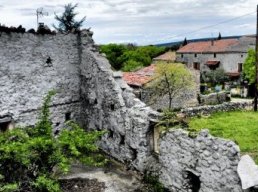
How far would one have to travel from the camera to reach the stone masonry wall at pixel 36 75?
14500mm

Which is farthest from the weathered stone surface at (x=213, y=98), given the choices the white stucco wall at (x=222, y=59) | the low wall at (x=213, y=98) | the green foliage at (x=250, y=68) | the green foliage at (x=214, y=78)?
the white stucco wall at (x=222, y=59)

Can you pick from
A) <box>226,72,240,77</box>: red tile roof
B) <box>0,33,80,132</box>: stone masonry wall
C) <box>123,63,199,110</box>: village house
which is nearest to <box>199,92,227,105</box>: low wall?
<box>123,63,199,110</box>: village house

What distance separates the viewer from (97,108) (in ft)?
53.3

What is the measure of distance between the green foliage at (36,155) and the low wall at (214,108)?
13.0 metres

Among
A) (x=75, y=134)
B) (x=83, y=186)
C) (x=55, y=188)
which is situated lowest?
(x=83, y=186)

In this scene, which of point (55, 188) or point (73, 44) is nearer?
point (55, 188)

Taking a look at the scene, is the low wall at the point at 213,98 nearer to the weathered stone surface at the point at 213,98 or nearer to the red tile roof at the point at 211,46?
the weathered stone surface at the point at 213,98

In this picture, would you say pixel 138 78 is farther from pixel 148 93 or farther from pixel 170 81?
pixel 170 81

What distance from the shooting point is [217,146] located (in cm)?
1012

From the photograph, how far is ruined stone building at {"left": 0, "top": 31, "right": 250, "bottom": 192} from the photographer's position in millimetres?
10984

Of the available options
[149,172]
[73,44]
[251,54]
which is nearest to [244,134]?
[149,172]

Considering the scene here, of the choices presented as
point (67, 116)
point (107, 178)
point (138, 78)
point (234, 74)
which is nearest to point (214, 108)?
point (138, 78)

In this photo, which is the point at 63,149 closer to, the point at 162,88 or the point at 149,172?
the point at 149,172

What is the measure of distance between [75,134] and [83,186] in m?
2.01
